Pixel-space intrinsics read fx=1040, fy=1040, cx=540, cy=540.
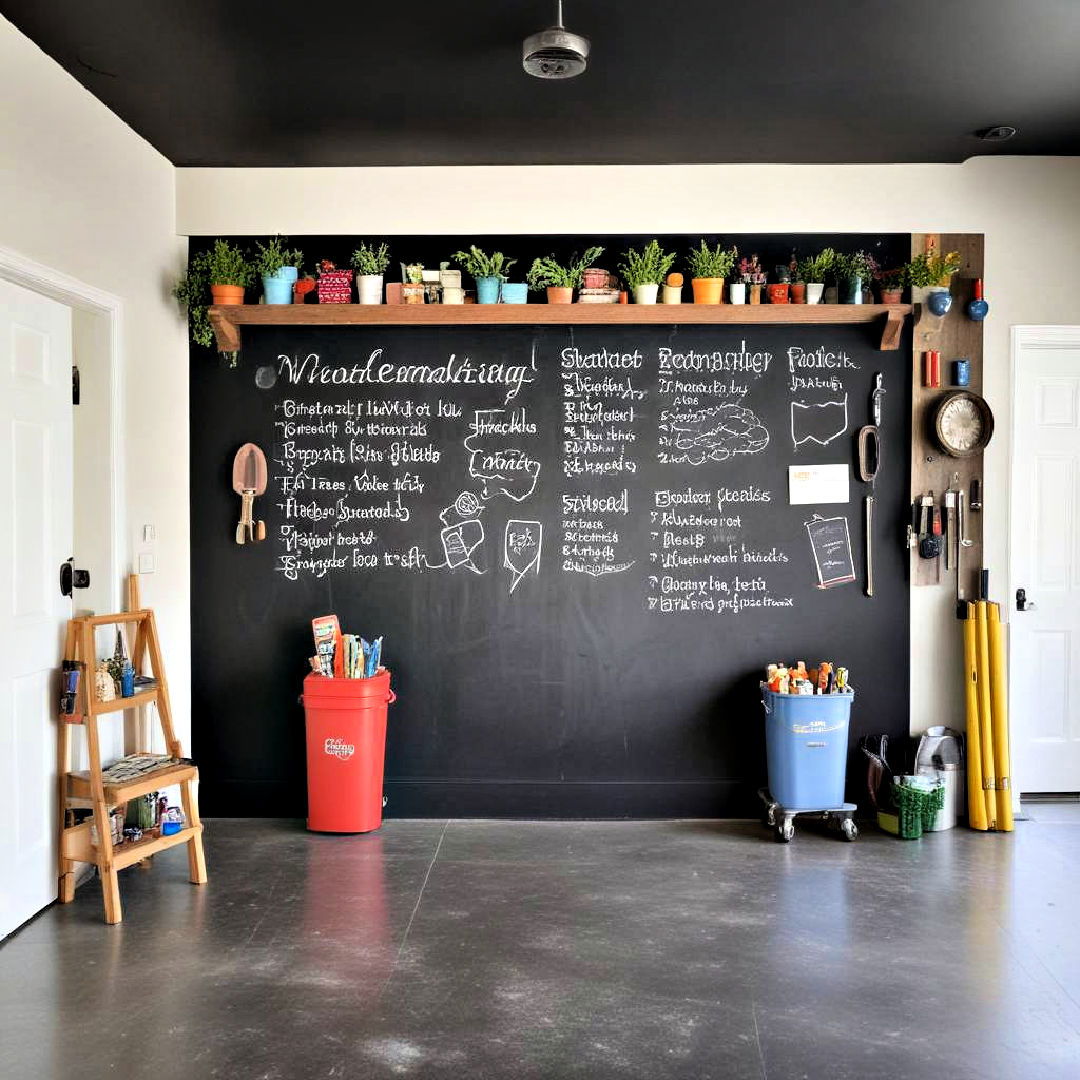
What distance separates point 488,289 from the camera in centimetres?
469

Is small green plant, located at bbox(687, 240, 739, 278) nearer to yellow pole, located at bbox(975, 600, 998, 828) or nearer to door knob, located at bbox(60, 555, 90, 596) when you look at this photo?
yellow pole, located at bbox(975, 600, 998, 828)

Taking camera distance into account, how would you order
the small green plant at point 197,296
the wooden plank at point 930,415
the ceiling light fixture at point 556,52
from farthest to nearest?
the wooden plank at point 930,415
the small green plant at point 197,296
the ceiling light fixture at point 556,52

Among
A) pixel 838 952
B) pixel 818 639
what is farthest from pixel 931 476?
pixel 838 952

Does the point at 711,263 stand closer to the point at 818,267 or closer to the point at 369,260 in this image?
the point at 818,267

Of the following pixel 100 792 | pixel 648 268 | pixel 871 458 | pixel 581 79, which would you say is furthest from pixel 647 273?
pixel 100 792

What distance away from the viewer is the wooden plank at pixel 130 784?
12.2 ft

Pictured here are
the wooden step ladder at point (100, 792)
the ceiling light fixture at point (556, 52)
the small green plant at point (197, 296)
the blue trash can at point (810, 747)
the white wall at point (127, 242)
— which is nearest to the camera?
the ceiling light fixture at point (556, 52)

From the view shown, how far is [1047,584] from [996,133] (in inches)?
83.2

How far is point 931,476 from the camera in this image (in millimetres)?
4855

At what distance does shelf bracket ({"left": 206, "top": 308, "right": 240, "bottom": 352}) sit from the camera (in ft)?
15.3

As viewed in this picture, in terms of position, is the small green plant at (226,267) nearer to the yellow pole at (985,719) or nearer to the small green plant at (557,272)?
the small green plant at (557,272)

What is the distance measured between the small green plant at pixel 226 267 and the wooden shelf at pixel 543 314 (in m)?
0.13

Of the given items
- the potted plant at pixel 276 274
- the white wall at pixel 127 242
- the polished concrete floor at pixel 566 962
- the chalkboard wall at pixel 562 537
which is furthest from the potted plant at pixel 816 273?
the white wall at pixel 127 242

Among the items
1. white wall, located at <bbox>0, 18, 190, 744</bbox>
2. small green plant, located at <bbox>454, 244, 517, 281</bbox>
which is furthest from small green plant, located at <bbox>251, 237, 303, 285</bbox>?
small green plant, located at <bbox>454, 244, 517, 281</bbox>
